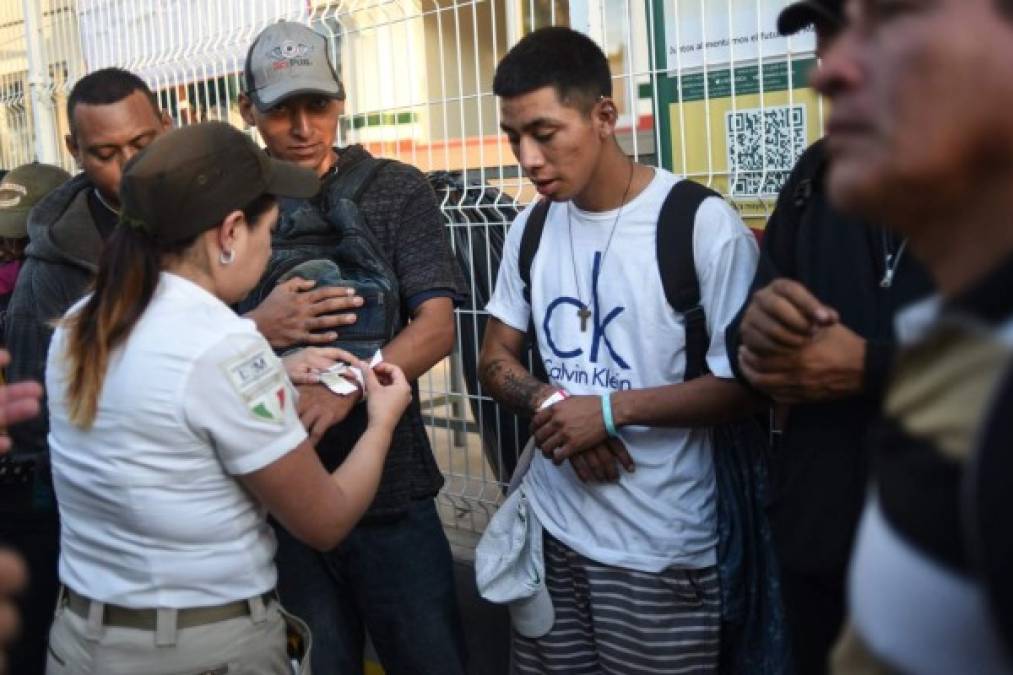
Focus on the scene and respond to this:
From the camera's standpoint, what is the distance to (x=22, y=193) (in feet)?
14.2

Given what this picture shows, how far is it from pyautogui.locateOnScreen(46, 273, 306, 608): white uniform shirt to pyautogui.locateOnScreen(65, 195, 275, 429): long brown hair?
0.02 meters

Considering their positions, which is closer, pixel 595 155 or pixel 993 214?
pixel 993 214

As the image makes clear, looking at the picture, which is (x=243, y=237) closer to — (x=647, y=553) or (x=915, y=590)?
(x=647, y=553)

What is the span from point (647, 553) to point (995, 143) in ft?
6.04

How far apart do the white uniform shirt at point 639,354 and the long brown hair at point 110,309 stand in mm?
995

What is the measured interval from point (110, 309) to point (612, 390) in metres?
1.20

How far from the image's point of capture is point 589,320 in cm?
285

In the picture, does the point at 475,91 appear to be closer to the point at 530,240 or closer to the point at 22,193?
the point at 530,240

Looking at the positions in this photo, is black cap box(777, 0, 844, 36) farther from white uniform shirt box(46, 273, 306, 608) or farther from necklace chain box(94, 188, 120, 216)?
necklace chain box(94, 188, 120, 216)

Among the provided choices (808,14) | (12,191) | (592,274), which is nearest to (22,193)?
(12,191)

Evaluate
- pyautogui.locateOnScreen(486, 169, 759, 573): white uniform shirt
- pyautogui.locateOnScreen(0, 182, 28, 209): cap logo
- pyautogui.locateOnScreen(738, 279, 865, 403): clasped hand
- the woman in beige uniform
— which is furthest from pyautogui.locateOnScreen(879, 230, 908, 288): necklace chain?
pyautogui.locateOnScreen(0, 182, 28, 209): cap logo

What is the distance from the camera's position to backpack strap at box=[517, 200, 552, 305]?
302 cm

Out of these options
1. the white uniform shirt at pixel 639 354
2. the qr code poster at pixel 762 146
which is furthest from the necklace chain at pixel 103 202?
the qr code poster at pixel 762 146

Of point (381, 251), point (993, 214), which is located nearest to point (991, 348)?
point (993, 214)
